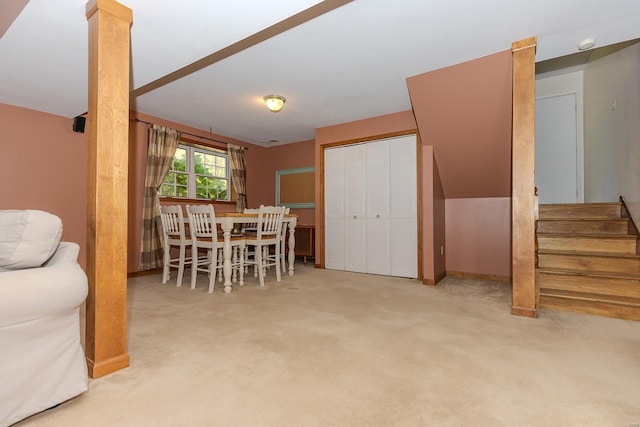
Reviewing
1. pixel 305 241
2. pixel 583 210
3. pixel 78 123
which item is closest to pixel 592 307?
pixel 583 210

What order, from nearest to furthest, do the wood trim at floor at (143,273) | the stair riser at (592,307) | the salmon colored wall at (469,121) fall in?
the stair riser at (592,307), the salmon colored wall at (469,121), the wood trim at floor at (143,273)

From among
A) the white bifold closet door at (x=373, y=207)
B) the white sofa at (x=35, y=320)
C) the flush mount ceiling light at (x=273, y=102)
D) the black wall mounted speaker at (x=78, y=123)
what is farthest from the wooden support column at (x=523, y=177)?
the black wall mounted speaker at (x=78, y=123)

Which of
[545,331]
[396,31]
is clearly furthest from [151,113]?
[545,331]

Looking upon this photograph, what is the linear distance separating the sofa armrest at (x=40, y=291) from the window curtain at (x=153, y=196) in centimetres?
315

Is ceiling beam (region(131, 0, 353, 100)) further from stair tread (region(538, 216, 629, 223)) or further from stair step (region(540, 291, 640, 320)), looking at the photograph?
stair tread (region(538, 216, 629, 223))

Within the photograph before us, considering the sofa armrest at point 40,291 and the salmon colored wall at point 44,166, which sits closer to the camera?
the sofa armrest at point 40,291

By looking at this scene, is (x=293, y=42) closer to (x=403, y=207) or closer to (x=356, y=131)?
(x=356, y=131)

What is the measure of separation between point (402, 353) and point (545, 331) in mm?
1164

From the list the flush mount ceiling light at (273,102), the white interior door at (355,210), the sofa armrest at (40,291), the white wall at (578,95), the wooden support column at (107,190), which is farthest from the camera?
the white interior door at (355,210)

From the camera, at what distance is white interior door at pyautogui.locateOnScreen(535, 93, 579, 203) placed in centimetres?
446

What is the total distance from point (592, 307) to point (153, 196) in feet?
16.5

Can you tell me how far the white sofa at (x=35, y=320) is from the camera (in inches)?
45.8

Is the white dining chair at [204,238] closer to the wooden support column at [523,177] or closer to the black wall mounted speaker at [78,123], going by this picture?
the black wall mounted speaker at [78,123]

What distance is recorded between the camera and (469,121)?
3422 mm
